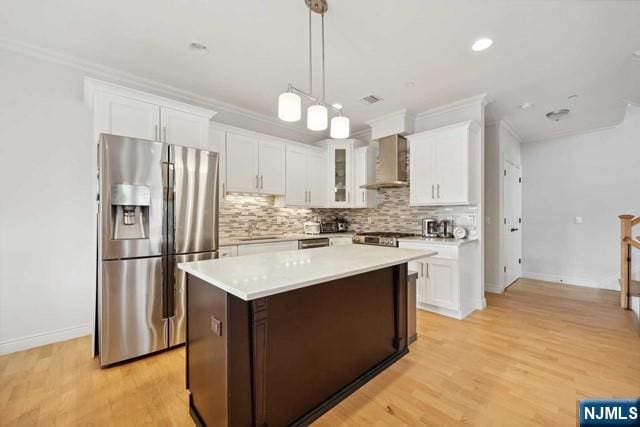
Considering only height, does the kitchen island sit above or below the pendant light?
below

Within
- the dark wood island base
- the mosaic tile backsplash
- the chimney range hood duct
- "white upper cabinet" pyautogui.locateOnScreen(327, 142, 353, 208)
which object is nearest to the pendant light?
the dark wood island base

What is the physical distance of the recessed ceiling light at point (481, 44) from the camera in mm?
2348

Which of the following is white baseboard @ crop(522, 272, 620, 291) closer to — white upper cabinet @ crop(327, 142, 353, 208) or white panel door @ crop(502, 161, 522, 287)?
white panel door @ crop(502, 161, 522, 287)

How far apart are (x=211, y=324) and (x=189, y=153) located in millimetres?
1791

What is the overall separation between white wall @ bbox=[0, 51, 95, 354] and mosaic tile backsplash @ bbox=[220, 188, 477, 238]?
5.08 feet

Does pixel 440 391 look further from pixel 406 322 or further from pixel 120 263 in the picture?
pixel 120 263

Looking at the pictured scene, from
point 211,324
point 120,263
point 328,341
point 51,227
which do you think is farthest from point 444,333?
point 51,227

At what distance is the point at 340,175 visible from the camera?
4793 mm

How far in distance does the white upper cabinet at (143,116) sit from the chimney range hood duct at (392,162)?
253 cm

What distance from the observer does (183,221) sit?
101 inches

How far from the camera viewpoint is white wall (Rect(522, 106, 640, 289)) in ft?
14.7

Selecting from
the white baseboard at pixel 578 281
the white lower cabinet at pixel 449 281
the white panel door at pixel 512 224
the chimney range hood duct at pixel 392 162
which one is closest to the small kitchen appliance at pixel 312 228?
the chimney range hood duct at pixel 392 162

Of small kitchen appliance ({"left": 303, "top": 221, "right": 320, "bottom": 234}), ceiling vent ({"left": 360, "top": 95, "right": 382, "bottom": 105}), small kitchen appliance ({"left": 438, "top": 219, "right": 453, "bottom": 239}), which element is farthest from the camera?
small kitchen appliance ({"left": 303, "top": 221, "right": 320, "bottom": 234})

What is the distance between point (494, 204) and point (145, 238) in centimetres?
473
